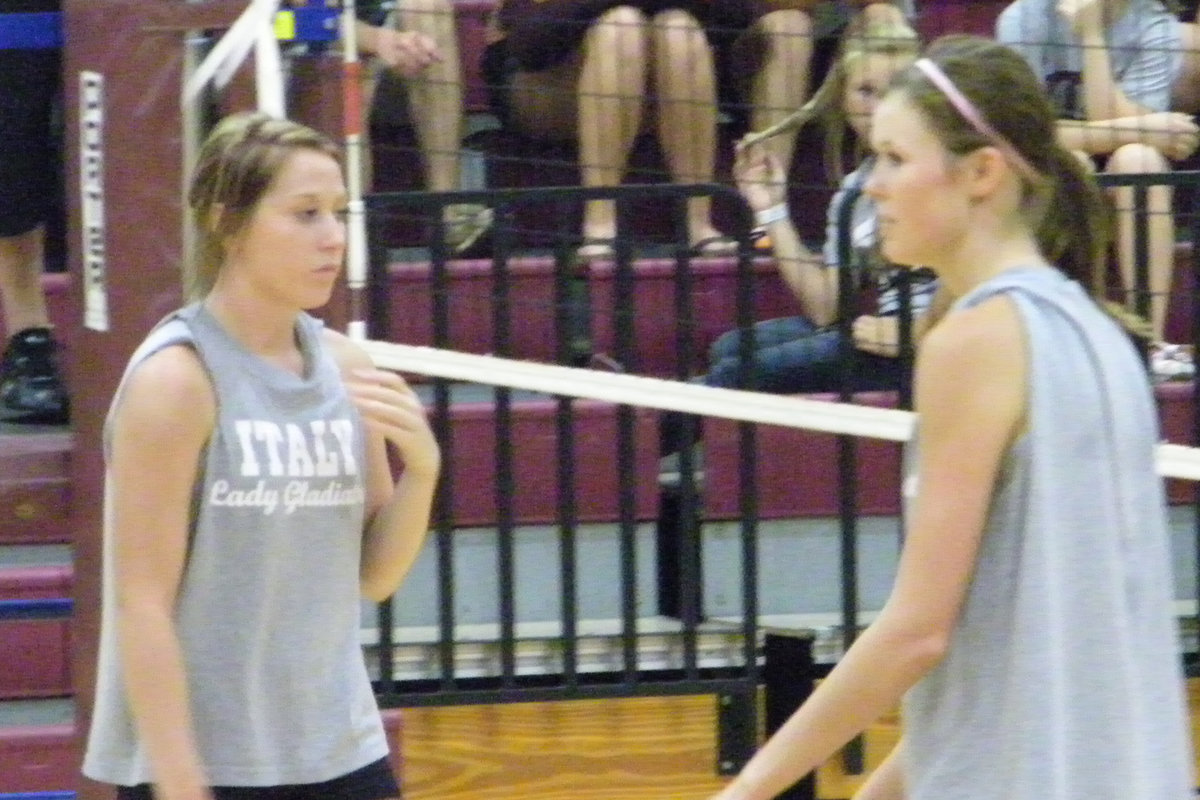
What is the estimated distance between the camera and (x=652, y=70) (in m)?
4.97

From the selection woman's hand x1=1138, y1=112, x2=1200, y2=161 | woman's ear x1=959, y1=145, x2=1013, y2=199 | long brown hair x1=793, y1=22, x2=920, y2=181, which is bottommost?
woman's ear x1=959, y1=145, x2=1013, y2=199

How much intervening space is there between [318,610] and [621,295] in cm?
172

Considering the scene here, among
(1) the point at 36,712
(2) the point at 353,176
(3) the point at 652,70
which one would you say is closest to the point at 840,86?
(3) the point at 652,70

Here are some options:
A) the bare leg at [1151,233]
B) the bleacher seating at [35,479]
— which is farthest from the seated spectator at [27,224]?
the bare leg at [1151,233]

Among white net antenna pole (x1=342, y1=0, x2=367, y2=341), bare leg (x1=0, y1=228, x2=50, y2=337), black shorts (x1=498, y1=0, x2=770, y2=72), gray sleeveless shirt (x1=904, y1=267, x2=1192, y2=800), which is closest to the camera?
gray sleeveless shirt (x1=904, y1=267, x2=1192, y2=800)

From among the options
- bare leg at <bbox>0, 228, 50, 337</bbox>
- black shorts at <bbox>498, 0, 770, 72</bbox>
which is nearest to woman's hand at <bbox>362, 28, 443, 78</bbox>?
black shorts at <bbox>498, 0, 770, 72</bbox>

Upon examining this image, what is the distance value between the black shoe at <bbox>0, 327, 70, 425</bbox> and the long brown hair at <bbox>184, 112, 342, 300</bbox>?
1.53m

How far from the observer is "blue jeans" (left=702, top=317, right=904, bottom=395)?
4344mm

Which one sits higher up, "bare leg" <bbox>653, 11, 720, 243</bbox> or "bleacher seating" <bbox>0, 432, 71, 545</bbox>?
"bare leg" <bbox>653, 11, 720, 243</bbox>

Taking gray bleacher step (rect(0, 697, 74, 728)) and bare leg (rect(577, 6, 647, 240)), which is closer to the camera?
gray bleacher step (rect(0, 697, 74, 728))

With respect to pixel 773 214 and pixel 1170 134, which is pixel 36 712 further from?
pixel 1170 134

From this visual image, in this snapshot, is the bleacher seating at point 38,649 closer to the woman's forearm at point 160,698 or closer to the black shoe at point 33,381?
the black shoe at point 33,381

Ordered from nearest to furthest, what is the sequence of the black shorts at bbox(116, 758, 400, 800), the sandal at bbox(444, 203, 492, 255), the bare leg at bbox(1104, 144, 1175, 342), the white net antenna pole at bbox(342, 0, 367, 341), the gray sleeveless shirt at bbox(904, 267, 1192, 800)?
the gray sleeveless shirt at bbox(904, 267, 1192, 800), the black shorts at bbox(116, 758, 400, 800), the white net antenna pole at bbox(342, 0, 367, 341), the bare leg at bbox(1104, 144, 1175, 342), the sandal at bbox(444, 203, 492, 255)

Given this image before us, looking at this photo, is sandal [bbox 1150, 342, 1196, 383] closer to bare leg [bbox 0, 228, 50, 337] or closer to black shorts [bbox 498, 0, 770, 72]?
black shorts [bbox 498, 0, 770, 72]
